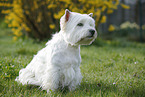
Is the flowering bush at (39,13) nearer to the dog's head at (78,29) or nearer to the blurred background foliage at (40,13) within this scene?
the blurred background foliage at (40,13)

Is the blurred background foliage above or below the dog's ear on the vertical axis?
above

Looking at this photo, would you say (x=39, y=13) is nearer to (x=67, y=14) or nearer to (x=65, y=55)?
(x=67, y=14)

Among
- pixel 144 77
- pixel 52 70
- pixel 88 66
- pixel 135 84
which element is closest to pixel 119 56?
pixel 88 66

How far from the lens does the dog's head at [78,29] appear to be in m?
2.52

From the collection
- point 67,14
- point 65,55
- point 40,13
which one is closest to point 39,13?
point 40,13

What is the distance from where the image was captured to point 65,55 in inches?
106

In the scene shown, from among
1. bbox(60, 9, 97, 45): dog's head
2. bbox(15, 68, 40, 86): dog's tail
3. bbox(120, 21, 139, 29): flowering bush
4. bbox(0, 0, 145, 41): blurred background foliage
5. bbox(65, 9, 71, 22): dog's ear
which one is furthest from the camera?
bbox(120, 21, 139, 29): flowering bush

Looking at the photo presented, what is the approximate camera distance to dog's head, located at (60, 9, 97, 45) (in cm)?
252

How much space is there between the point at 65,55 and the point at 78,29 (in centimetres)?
49

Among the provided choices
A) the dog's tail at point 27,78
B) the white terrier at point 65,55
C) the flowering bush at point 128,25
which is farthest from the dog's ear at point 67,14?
the flowering bush at point 128,25

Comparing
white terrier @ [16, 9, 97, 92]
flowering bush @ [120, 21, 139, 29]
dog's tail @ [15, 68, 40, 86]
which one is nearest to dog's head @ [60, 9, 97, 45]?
white terrier @ [16, 9, 97, 92]

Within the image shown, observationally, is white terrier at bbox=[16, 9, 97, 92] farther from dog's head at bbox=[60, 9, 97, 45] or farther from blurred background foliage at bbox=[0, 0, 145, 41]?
blurred background foliage at bbox=[0, 0, 145, 41]

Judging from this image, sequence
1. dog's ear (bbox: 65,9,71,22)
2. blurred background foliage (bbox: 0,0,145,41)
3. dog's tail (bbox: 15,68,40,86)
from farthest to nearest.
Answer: blurred background foliage (bbox: 0,0,145,41) < dog's tail (bbox: 15,68,40,86) < dog's ear (bbox: 65,9,71,22)

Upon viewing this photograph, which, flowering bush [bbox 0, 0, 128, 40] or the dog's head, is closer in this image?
the dog's head
